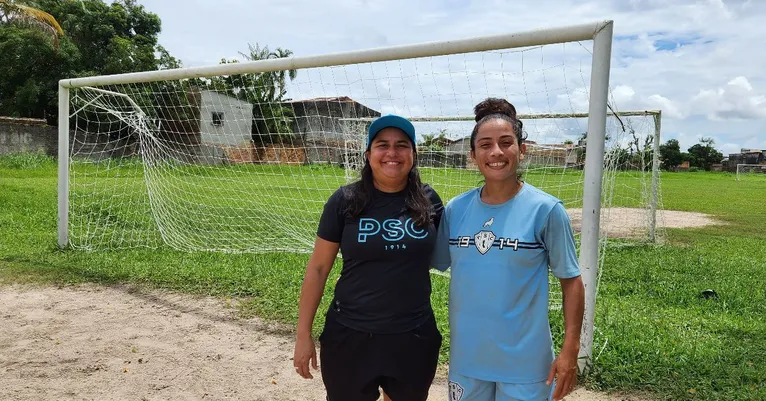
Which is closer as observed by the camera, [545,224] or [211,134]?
[545,224]

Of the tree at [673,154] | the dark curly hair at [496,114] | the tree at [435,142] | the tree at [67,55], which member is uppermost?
the tree at [67,55]

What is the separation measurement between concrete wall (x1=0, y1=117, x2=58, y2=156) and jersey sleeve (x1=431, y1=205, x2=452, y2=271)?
23.7 m

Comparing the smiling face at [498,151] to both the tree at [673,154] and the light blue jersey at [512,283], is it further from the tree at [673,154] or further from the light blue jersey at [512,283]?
the tree at [673,154]

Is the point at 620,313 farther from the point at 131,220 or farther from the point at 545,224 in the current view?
the point at 131,220

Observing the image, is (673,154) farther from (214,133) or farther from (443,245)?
(443,245)

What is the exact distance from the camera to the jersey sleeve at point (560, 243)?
6.12 ft

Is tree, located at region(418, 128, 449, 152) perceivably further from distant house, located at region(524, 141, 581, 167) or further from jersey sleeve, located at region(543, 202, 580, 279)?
jersey sleeve, located at region(543, 202, 580, 279)

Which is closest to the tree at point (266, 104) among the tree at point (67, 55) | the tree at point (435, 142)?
the tree at point (435, 142)

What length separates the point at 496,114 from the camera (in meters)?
2.04

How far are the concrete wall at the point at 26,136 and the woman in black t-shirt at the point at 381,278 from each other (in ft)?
76.9

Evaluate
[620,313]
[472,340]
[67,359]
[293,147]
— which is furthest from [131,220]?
[472,340]

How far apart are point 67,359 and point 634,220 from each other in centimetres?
1146

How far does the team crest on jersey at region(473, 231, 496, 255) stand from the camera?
75.4 inches

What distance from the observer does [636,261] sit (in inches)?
287
